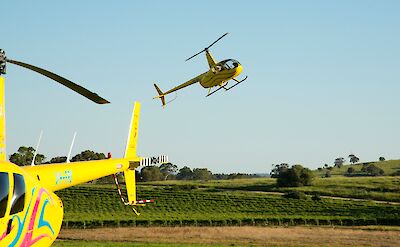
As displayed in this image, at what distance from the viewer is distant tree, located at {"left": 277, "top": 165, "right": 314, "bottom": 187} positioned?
9925 cm

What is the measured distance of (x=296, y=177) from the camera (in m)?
99.2

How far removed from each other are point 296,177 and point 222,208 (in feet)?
89.2

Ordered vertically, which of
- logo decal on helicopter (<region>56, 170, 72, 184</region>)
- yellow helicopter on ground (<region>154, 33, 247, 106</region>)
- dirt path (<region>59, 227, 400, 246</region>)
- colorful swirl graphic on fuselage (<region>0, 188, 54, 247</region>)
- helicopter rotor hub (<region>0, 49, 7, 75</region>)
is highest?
yellow helicopter on ground (<region>154, 33, 247, 106</region>)

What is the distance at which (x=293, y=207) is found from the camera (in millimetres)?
75625

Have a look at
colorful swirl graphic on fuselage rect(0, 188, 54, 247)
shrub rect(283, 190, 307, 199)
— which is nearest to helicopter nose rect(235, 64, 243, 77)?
colorful swirl graphic on fuselage rect(0, 188, 54, 247)

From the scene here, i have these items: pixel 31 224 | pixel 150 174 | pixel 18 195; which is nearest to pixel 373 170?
pixel 150 174

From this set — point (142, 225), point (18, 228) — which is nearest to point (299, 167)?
point (142, 225)

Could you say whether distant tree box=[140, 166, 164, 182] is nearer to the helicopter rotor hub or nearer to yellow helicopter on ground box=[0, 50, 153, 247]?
yellow helicopter on ground box=[0, 50, 153, 247]

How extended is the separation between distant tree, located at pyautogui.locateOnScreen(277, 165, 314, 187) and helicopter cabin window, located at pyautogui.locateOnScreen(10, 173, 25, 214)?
3592 inches

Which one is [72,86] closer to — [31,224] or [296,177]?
[31,224]

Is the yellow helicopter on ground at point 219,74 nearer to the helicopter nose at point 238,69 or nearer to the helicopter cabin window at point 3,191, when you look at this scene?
the helicopter nose at point 238,69

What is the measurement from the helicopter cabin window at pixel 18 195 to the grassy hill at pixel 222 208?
4904cm

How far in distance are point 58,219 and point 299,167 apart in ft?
301

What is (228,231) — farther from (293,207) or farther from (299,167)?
(299,167)
